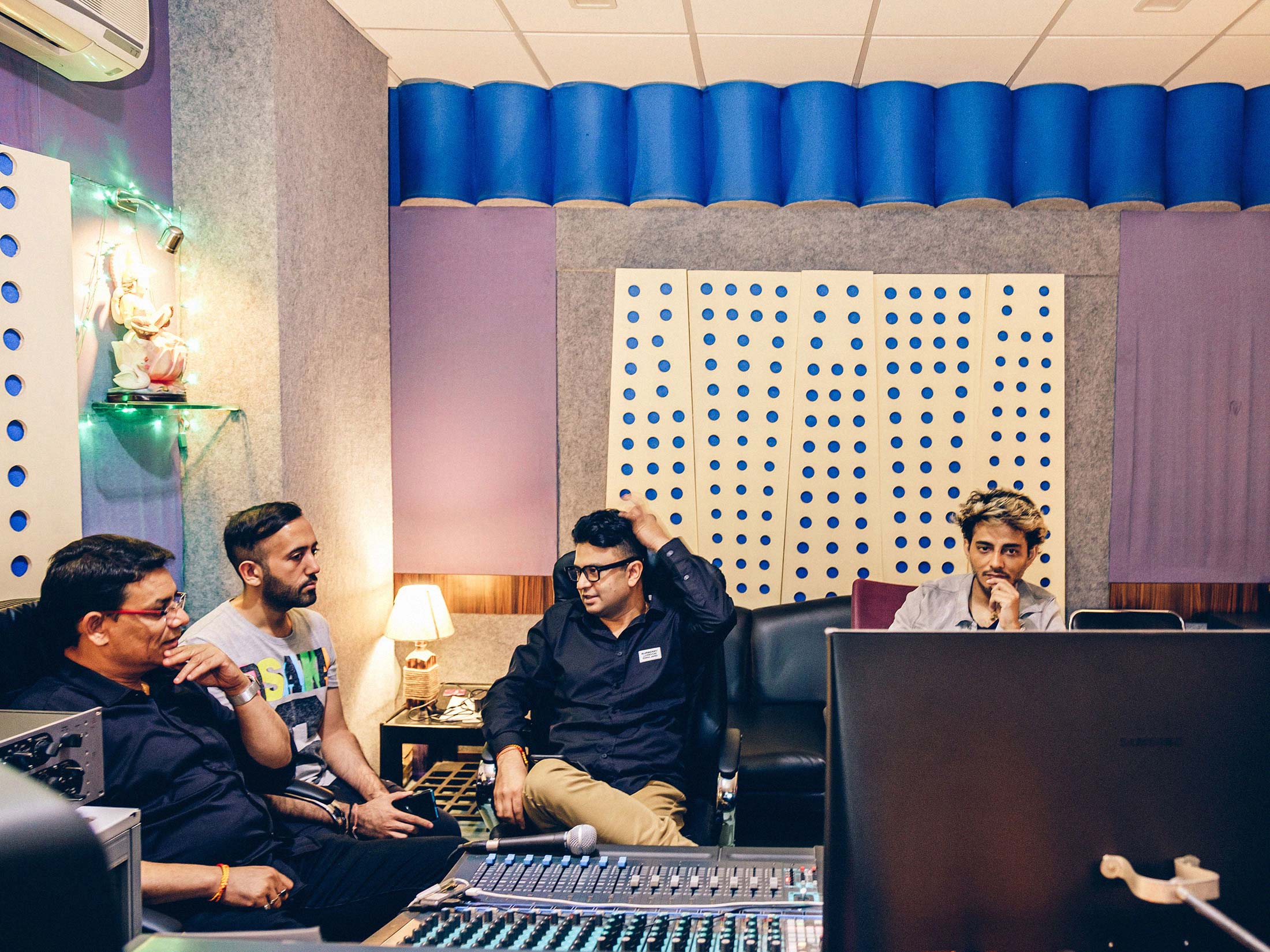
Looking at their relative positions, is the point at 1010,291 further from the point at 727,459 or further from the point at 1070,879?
the point at 1070,879

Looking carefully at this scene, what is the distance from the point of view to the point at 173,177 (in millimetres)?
2754

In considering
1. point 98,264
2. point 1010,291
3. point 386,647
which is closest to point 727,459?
point 1010,291

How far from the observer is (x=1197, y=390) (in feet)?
12.0

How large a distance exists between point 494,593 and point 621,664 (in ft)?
4.71

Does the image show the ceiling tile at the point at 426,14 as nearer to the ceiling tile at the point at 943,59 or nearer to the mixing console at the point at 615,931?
the ceiling tile at the point at 943,59

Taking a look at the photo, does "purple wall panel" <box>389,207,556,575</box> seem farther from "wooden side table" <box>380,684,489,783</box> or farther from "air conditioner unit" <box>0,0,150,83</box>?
"air conditioner unit" <box>0,0,150,83</box>

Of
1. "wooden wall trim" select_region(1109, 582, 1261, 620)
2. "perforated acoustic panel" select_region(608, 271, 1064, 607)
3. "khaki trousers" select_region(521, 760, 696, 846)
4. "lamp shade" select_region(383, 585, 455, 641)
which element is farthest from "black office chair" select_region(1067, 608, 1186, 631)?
"lamp shade" select_region(383, 585, 455, 641)

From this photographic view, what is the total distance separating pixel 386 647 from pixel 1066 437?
3109 mm

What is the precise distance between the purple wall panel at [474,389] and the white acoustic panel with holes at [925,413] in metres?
1.47

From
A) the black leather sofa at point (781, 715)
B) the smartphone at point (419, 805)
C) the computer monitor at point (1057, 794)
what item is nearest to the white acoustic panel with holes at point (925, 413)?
the black leather sofa at point (781, 715)

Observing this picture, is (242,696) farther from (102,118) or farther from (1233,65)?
(1233,65)

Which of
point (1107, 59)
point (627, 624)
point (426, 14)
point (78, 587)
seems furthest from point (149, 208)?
point (1107, 59)

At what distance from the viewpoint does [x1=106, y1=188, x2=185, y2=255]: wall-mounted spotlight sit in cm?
244

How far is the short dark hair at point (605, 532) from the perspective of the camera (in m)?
2.56
